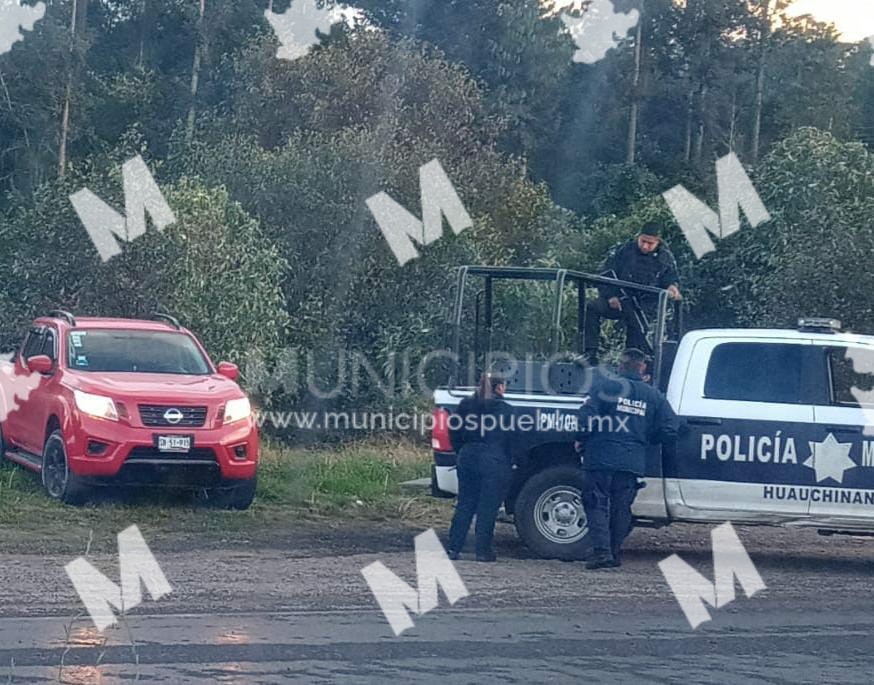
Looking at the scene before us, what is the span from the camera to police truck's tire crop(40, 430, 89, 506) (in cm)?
1330

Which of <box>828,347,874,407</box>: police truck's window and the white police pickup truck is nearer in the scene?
the white police pickup truck

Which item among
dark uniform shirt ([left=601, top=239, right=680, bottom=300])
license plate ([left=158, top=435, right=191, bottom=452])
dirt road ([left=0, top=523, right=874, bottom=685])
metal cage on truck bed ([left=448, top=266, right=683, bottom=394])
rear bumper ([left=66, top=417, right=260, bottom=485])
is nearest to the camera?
dirt road ([left=0, top=523, right=874, bottom=685])

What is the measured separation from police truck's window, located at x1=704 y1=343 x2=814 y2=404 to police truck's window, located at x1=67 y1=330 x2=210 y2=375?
548 cm

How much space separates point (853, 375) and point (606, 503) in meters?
2.16

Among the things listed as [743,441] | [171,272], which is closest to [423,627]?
[743,441]

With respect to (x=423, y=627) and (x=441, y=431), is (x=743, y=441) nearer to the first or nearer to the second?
(x=441, y=431)

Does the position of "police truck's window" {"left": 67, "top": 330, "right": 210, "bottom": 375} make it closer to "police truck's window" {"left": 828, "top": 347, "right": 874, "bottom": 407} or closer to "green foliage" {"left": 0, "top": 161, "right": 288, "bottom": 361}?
"police truck's window" {"left": 828, "top": 347, "right": 874, "bottom": 407}

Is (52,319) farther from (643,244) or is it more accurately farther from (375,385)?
(375,385)

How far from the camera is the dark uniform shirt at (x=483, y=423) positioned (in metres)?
11.3

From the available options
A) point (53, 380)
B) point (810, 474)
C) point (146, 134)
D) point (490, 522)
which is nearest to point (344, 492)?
point (53, 380)

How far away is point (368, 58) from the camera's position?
35.8m

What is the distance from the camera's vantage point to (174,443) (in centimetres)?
1327

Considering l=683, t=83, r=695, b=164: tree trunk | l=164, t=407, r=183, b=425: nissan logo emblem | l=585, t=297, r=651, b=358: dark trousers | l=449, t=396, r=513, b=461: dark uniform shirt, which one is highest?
l=683, t=83, r=695, b=164: tree trunk

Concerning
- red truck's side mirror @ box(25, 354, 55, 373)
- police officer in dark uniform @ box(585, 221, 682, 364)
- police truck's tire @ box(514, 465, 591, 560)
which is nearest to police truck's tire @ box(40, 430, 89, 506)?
red truck's side mirror @ box(25, 354, 55, 373)
